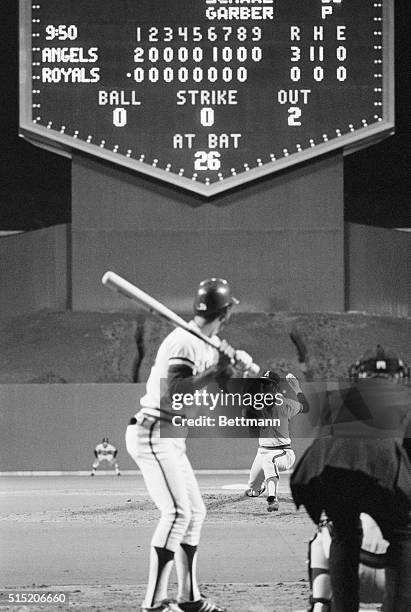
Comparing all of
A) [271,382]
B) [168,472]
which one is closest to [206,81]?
[271,382]

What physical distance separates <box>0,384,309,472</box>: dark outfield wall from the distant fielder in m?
0.16

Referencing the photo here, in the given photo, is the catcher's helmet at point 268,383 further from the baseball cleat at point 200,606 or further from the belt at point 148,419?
the baseball cleat at point 200,606

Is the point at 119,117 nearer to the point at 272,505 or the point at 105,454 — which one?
the point at 105,454

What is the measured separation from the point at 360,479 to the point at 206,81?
1836 cm

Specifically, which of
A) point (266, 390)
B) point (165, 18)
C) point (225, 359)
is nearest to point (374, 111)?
point (165, 18)

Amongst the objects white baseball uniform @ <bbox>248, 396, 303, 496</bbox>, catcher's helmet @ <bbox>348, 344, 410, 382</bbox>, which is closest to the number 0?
white baseball uniform @ <bbox>248, 396, 303, 496</bbox>

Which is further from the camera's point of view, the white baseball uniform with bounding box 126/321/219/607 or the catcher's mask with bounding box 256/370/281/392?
the catcher's mask with bounding box 256/370/281/392

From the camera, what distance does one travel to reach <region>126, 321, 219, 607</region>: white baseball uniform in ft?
18.2

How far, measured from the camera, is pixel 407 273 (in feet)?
95.4

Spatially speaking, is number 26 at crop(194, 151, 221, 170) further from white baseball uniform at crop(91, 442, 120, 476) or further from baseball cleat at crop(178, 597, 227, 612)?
baseball cleat at crop(178, 597, 227, 612)

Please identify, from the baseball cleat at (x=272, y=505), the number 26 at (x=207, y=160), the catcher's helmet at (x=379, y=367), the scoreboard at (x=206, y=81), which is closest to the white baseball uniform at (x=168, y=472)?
the catcher's helmet at (x=379, y=367)

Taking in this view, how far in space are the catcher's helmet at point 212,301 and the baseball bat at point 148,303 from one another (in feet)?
0.34

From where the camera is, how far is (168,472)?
18.5 feet

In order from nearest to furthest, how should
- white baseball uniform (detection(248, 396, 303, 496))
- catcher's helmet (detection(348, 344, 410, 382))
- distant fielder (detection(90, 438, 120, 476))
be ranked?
1. catcher's helmet (detection(348, 344, 410, 382))
2. white baseball uniform (detection(248, 396, 303, 496))
3. distant fielder (detection(90, 438, 120, 476))
